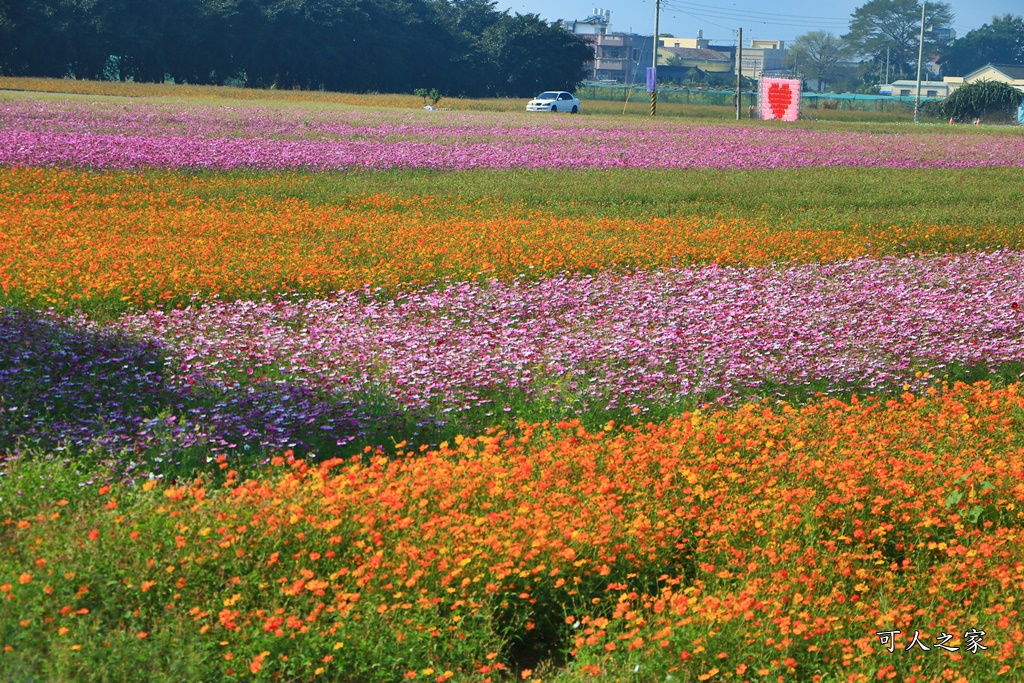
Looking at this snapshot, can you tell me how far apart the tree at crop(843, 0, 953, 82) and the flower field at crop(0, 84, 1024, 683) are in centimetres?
16811

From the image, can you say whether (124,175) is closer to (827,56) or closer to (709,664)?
(709,664)

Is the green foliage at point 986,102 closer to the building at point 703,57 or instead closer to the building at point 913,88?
the building at point 913,88

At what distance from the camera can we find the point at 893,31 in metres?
174

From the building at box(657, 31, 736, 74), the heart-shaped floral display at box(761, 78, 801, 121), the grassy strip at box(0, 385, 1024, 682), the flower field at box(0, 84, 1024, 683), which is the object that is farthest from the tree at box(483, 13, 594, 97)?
the building at box(657, 31, 736, 74)

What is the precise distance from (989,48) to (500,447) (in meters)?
179

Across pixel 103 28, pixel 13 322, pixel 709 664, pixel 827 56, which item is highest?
pixel 827 56

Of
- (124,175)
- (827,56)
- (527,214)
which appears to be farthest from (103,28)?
(827,56)

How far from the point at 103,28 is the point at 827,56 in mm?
152848

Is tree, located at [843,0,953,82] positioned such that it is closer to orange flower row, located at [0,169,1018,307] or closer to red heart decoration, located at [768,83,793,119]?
red heart decoration, located at [768,83,793,119]

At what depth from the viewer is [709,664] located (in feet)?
13.1

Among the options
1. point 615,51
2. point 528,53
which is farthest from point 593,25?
point 528,53

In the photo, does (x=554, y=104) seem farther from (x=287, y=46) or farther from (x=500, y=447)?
(x=500, y=447)

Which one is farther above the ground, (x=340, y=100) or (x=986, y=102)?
(x=986, y=102)

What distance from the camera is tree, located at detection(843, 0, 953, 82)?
170375 millimetres
